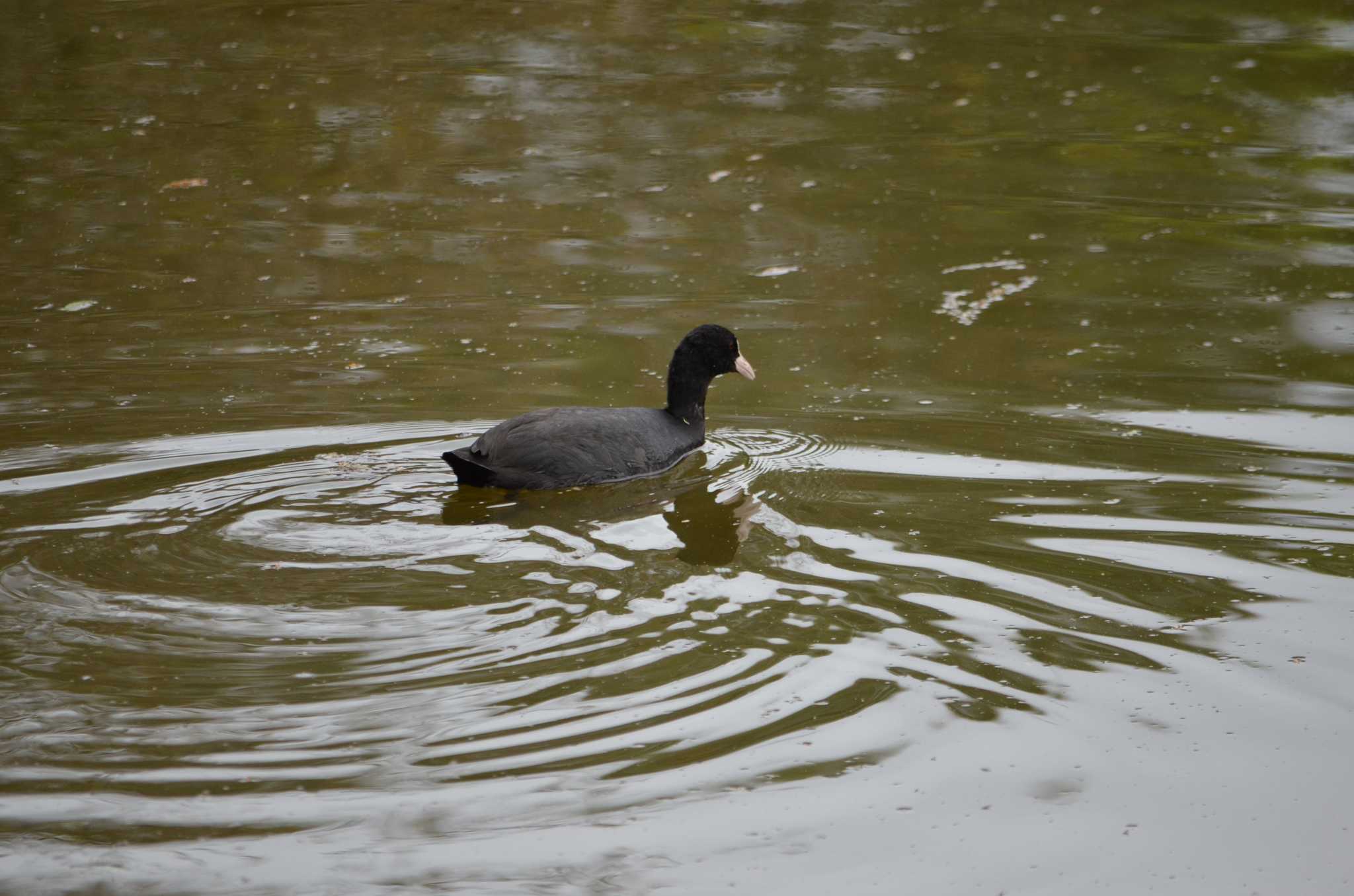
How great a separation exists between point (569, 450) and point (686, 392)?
0.92m

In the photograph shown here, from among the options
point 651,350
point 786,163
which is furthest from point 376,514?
point 786,163

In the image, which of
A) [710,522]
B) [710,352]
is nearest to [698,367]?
[710,352]

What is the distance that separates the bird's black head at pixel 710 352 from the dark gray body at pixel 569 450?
42cm

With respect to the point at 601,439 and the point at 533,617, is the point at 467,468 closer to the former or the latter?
the point at 601,439

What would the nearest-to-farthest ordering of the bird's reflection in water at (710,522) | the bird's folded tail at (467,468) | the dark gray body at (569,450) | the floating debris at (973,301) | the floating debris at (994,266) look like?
the bird's reflection in water at (710,522)
the bird's folded tail at (467,468)
the dark gray body at (569,450)
the floating debris at (973,301)
the floating debris at (994,266)

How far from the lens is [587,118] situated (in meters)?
12.8

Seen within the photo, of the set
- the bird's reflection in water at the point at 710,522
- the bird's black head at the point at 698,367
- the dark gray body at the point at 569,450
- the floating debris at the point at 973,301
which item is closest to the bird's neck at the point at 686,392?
the bird's black head at the point at 698,367

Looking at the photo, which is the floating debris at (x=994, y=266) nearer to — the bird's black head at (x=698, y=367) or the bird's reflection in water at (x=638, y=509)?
the bird's black head at (x=698, y=367)

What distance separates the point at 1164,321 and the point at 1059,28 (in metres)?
6.84

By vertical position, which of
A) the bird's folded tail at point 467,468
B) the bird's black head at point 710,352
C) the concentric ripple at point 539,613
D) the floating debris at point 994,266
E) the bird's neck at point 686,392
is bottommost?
the concentric ripple at point 539,613

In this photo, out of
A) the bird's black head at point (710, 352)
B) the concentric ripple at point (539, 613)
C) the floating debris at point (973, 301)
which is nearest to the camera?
the concentric ripple at point (539, 613)

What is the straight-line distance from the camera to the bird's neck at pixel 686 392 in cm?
713

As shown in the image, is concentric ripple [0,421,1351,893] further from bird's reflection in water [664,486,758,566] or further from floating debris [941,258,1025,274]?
floating debris [941,258,1025,274]

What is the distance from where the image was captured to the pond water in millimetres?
3922
